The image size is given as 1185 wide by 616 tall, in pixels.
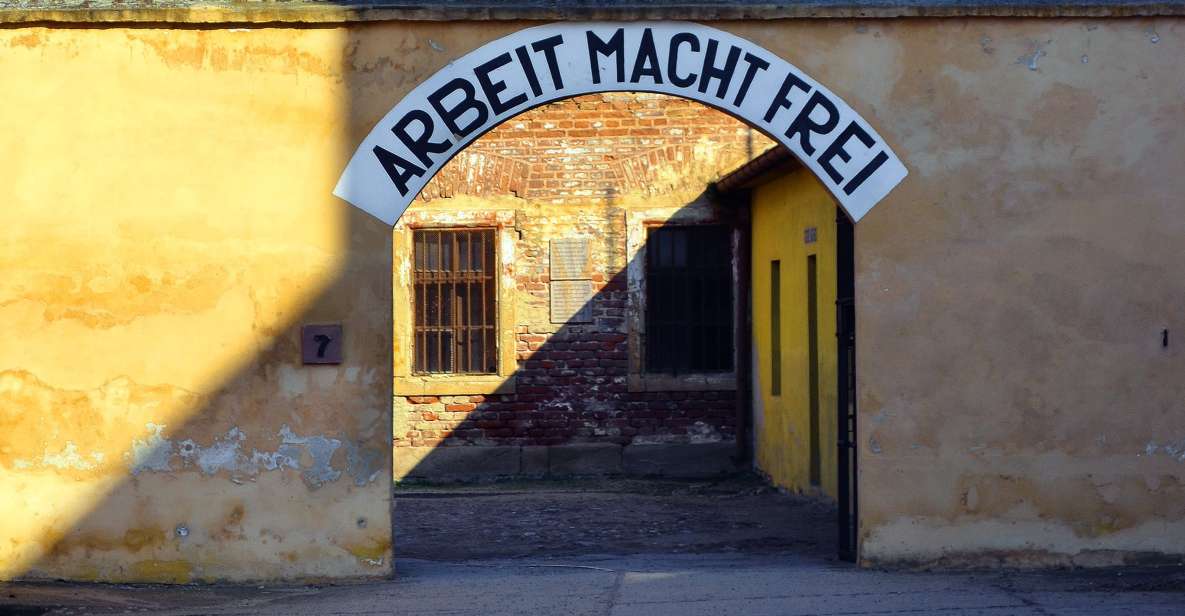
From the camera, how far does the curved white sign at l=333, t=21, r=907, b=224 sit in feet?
27.1

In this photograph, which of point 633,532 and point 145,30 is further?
point 633,532

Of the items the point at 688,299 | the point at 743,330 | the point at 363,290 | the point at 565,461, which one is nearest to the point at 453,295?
the point at 565,461

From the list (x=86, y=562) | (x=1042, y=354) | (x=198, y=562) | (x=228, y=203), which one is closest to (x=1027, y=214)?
(x=1042, y=354)

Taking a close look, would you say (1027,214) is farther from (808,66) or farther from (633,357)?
(633,357)

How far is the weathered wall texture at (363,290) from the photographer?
8.20 metres

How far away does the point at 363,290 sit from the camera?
826 centimetres

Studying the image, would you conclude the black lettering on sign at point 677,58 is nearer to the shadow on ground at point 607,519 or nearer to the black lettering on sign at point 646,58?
the black lettering on sign at point 646,58

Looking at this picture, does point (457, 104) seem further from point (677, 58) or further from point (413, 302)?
point (413, 302)

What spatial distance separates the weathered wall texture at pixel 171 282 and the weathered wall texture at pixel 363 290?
0.05 feet

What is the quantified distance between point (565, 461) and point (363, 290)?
8556 millimetres

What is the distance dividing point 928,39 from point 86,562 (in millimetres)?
5542

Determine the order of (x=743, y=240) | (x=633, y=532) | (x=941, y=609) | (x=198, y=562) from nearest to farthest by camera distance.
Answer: (x=941, y=609) → (x=198, y=562) → (x=633, y=532) → (x=743, y=240)

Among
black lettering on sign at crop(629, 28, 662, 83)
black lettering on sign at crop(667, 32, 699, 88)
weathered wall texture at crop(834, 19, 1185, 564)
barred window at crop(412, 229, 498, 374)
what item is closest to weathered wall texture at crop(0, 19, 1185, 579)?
weathered wall texture at crop(834, 19, 1185, 564)

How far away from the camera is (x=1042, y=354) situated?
8414 mm
